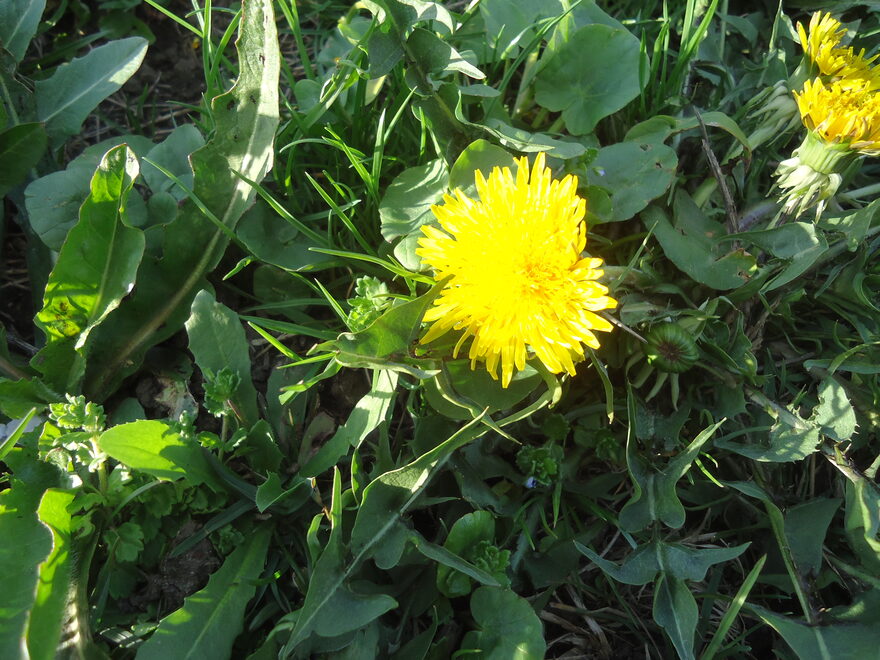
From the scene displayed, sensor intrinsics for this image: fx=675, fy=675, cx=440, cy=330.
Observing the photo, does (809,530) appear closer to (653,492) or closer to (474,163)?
(653,492)

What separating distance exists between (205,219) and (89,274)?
0.36 metres

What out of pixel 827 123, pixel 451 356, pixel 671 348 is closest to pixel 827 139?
pixel 827 123

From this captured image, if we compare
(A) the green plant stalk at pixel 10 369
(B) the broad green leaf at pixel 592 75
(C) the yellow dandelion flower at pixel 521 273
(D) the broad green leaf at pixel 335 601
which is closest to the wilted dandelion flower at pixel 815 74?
(B) the broad green leaf at pixel 592 75

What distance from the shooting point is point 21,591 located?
5.17 feet

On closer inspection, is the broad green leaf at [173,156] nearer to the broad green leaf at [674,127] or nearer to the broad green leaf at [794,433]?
the broad green leaf at [674,127]

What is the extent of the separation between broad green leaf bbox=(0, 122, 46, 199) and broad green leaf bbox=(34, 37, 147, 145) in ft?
0.46

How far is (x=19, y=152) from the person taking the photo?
2.12 metres

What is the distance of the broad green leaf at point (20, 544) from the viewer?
5.04 feet

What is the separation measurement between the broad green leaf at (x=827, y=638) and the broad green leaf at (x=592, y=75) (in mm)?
1474

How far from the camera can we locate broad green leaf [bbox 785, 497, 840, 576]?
1.79m

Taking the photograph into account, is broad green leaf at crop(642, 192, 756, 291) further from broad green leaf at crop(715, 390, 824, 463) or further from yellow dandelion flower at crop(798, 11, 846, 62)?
yellow dandelion flower at crop(798, 11, 846, 62)

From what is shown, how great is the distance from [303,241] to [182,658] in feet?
3.82

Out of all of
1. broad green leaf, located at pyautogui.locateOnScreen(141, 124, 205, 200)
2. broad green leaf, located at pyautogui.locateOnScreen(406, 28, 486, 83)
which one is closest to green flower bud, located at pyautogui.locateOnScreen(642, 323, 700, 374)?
broad green leaf, located at pyautogui.locateOnScreen(406, 28, 486, 83)

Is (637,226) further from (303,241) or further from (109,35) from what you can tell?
(109,35)
